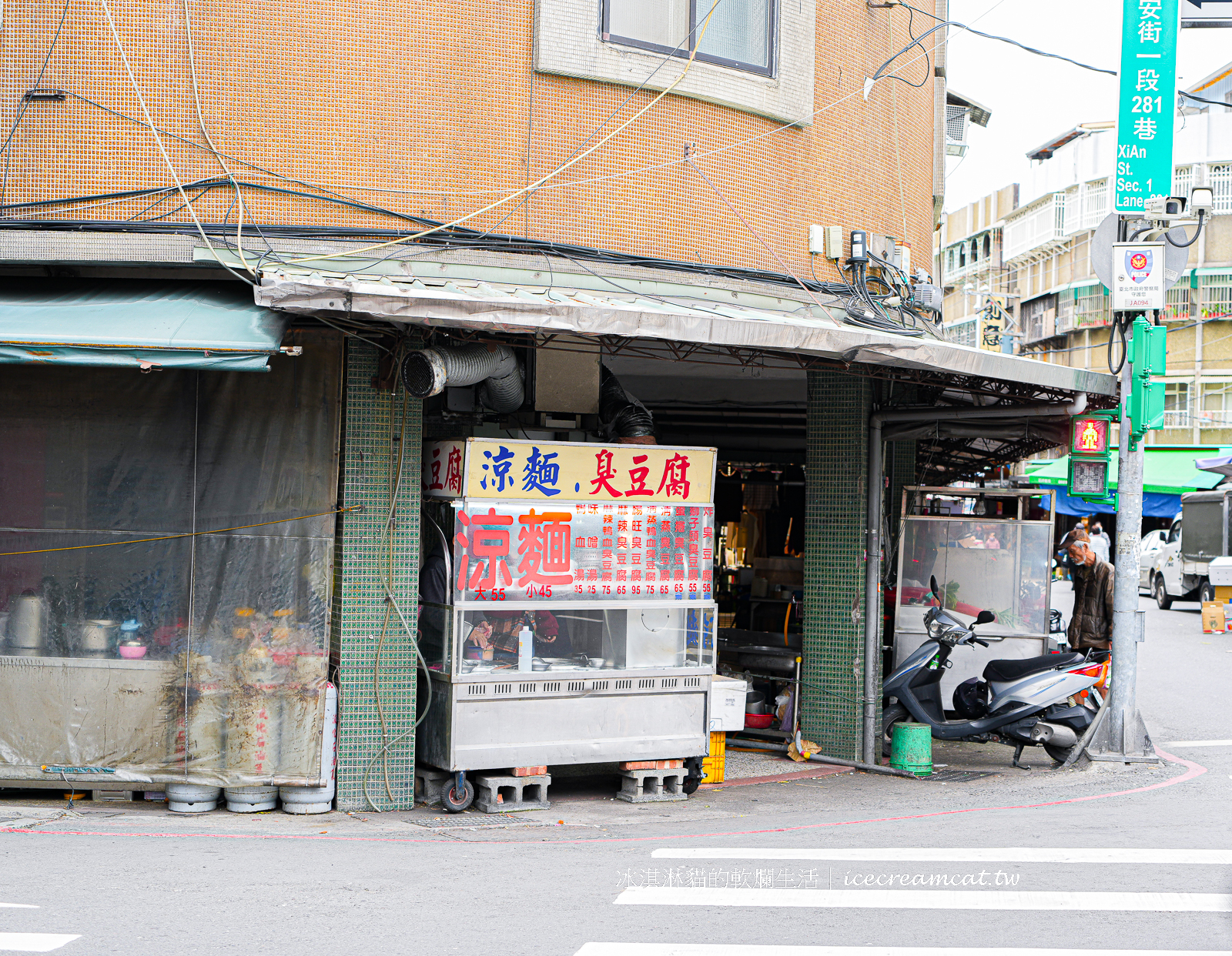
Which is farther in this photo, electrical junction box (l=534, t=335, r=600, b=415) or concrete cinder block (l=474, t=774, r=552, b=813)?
electrical junction box (l=534, t=335, r=600, b=415)

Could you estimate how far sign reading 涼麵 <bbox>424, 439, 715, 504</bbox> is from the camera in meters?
8.81

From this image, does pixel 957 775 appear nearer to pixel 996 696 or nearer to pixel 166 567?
pixel 996 696

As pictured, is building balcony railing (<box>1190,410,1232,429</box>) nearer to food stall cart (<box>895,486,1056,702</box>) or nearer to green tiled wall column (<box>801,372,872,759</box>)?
food stall cart (<box>895,486,1056,702</box>)

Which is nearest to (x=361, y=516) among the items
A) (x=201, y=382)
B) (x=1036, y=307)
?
(x=201, y=382)

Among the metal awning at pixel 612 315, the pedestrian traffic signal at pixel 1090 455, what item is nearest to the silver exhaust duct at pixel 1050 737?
the pedestrian traffic signal at pixel 1090 455

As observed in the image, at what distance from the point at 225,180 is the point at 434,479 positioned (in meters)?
2.70

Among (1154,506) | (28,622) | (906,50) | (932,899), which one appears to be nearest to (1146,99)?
(906,50)

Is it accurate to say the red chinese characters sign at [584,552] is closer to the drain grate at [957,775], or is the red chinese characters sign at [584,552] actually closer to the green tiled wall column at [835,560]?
the green tiled wall column at [835,560]

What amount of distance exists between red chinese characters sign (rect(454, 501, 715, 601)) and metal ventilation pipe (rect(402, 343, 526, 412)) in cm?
100

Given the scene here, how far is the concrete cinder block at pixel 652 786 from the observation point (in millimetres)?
9336

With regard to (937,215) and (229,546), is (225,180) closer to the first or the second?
(229,546)

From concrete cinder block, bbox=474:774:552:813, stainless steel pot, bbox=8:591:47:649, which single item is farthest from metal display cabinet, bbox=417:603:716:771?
stainless steel pot, bbox=8:591:47:649

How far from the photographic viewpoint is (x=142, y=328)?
301 inches

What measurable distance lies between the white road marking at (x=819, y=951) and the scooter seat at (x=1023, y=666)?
593 centimetres
